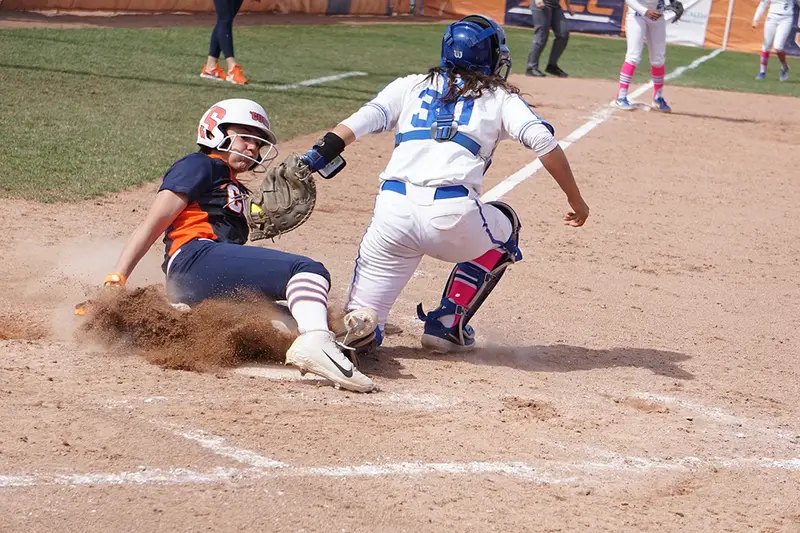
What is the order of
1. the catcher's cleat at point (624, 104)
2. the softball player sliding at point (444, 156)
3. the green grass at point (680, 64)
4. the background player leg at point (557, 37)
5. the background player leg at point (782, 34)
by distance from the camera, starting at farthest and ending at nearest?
1. the background player leg at point (782, 34)
2. the green grass at point (680, 64)
3. the background player leg at point (557, 37)
4. the catcher's cleat at point (624, 104)
5. the softball player sliding at point (444, 156)

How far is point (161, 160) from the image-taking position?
909 centimetres

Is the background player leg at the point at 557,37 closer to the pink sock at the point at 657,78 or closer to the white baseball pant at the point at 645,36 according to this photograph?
the white baseball pant at the point at 645,36

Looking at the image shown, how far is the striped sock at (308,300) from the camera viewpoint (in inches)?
174

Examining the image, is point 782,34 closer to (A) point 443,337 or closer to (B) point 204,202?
(A) point 443,337

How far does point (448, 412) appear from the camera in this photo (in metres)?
4.23

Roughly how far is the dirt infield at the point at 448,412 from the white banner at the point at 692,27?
867 inches

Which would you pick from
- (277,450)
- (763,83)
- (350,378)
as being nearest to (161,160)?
(350,378)

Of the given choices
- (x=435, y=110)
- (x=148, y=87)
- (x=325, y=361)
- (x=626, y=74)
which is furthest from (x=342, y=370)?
(x=626, y=74)

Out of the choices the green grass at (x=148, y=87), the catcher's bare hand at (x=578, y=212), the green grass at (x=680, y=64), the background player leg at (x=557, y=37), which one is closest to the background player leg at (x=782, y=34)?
the green grass at (x=680, y=64)

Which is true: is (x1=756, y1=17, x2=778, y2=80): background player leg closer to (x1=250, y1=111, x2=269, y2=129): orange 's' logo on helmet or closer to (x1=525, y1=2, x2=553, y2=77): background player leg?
(x1=525, y1=2, x2=553, y2=77): background player leg

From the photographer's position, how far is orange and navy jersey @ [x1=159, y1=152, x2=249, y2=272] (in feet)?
15.8

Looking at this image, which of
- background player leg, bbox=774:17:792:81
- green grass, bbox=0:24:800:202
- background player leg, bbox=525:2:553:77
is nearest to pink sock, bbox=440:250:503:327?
green grass, bbox=0:24:800:202

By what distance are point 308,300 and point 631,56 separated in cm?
1043

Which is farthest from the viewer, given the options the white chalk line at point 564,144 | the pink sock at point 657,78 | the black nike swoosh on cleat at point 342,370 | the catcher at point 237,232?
the pink sock at point 657,78
